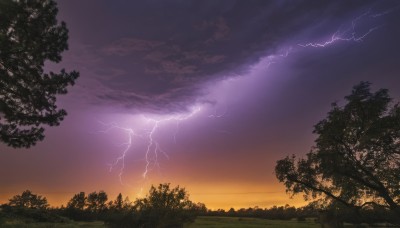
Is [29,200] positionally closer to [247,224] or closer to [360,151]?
[247,224]

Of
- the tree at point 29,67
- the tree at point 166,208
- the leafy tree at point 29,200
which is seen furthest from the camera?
the leafy tree at point 29,200

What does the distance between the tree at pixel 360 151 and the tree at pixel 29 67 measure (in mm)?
20241

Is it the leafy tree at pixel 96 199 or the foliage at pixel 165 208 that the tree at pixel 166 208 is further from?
the leafy tree at pixel 96 199

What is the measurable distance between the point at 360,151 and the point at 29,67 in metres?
24.6

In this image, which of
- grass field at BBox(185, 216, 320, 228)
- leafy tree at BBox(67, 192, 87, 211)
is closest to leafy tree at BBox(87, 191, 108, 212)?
leafy tree at BBox(67, 192, 87, 211)

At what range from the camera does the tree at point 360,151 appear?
2320cm

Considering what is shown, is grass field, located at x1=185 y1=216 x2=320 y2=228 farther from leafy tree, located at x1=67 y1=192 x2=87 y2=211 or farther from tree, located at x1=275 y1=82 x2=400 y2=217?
leafy tree, located at x1=67 y1=192 x2=87 y2=211

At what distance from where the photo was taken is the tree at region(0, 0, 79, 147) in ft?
63.9

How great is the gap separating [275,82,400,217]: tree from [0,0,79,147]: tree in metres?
20.2

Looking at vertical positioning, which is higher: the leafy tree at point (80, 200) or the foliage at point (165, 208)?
the leafy tree at point (80, 200)

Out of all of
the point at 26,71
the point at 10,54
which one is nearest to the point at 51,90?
the point at 26,71

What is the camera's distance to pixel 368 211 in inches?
1016

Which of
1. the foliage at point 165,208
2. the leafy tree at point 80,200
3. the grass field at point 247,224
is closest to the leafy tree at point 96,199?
the leafy tree at point 80,200

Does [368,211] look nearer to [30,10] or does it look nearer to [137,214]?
[137,214]
